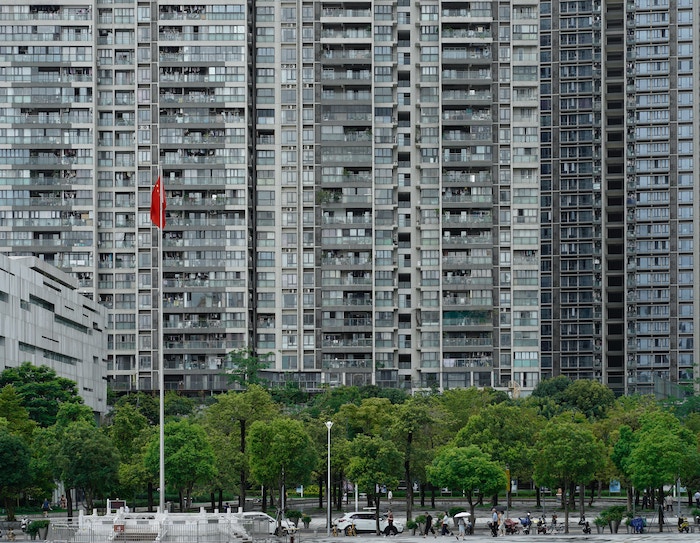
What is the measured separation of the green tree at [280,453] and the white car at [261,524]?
8.97 m

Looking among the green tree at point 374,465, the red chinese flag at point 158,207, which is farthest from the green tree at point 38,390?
the red chinese flag at point 158,207

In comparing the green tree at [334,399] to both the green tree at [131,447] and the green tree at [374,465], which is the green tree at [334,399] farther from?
the green tree at [374,465]

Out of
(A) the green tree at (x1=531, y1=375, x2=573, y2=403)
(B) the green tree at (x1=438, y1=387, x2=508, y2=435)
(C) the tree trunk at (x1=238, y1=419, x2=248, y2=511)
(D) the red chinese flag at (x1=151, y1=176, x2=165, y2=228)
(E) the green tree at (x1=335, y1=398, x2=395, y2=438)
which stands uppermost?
(D) the red chinese flag at (x1=151, y1=176, x2=165, y2=228)

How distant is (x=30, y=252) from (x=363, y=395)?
49766 mm

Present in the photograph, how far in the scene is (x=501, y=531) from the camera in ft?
311

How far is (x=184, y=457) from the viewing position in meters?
101

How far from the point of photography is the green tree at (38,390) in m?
125

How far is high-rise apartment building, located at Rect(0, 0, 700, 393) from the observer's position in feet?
614

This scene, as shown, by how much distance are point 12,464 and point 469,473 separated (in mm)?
32912

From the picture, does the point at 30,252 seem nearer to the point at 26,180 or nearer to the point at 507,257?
the point at 26,180

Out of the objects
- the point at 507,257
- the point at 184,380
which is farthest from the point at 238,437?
the point at 507,257

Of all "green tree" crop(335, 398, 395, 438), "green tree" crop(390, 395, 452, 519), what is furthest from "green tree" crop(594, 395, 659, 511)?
"green tree" crop(335, 398, 395, 438)

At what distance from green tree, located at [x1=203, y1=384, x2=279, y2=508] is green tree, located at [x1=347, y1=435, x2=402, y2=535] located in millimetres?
10258

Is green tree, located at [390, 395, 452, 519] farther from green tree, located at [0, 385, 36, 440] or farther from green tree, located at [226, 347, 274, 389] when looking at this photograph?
green tree, located at [226, 347, 274, 389]
